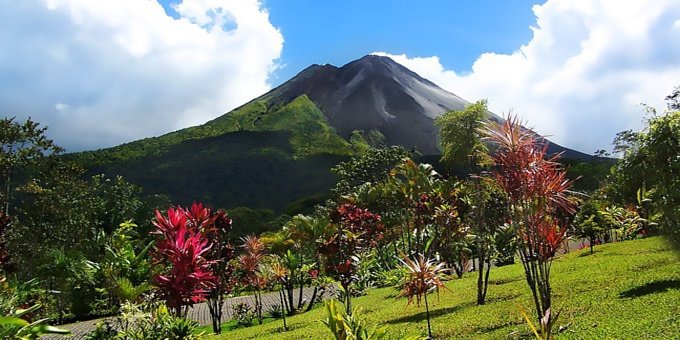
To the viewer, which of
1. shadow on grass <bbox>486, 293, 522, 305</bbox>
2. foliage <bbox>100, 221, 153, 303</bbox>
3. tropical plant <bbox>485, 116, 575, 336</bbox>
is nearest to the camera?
foliage <bbox>100, 221, 153, 303</bbox>

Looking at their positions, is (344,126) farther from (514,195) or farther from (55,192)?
(514,195)

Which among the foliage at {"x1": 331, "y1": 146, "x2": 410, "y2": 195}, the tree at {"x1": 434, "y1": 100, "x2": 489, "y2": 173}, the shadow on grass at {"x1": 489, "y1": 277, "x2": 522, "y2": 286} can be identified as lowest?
the shadow on grass at {"x1": 489, "y1": 277, "x2": 522, "y2": 286}

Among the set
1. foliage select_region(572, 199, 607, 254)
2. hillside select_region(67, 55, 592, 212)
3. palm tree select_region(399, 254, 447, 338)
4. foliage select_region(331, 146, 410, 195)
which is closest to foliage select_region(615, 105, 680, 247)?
palm tree select_region(399, 254, 447, 338)

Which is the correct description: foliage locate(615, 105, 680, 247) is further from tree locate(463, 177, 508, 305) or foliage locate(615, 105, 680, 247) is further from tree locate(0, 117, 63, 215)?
tree locate(0, 117, 63, 215)

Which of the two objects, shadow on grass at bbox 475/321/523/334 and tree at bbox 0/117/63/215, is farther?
tree at bbox 0/117/63/215

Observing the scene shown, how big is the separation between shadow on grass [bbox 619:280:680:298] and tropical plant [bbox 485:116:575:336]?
3.42 meters

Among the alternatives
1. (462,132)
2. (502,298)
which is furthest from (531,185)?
(462,132)

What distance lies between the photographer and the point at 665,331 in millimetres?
7363

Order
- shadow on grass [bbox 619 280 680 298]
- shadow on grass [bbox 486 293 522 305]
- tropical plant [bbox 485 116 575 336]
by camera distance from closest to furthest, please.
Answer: tropical plant [bbox 485 116 575 336] → shadow on grass [bbox 619 280 680 298] → shadow on grass [bbox 486 293 522 305]

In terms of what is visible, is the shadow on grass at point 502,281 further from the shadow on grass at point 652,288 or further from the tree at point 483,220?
the shadow on grass at point 652,288

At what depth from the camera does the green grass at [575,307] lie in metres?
8.32

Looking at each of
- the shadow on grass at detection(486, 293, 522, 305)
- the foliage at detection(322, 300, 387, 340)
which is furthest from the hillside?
the foliage at detection(322, 300, 387, 340)

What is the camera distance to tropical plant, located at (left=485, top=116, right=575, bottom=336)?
313 inches

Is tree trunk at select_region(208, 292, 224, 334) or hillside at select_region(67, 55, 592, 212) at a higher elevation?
hillside at select_region(67, 55, 592, 212)
